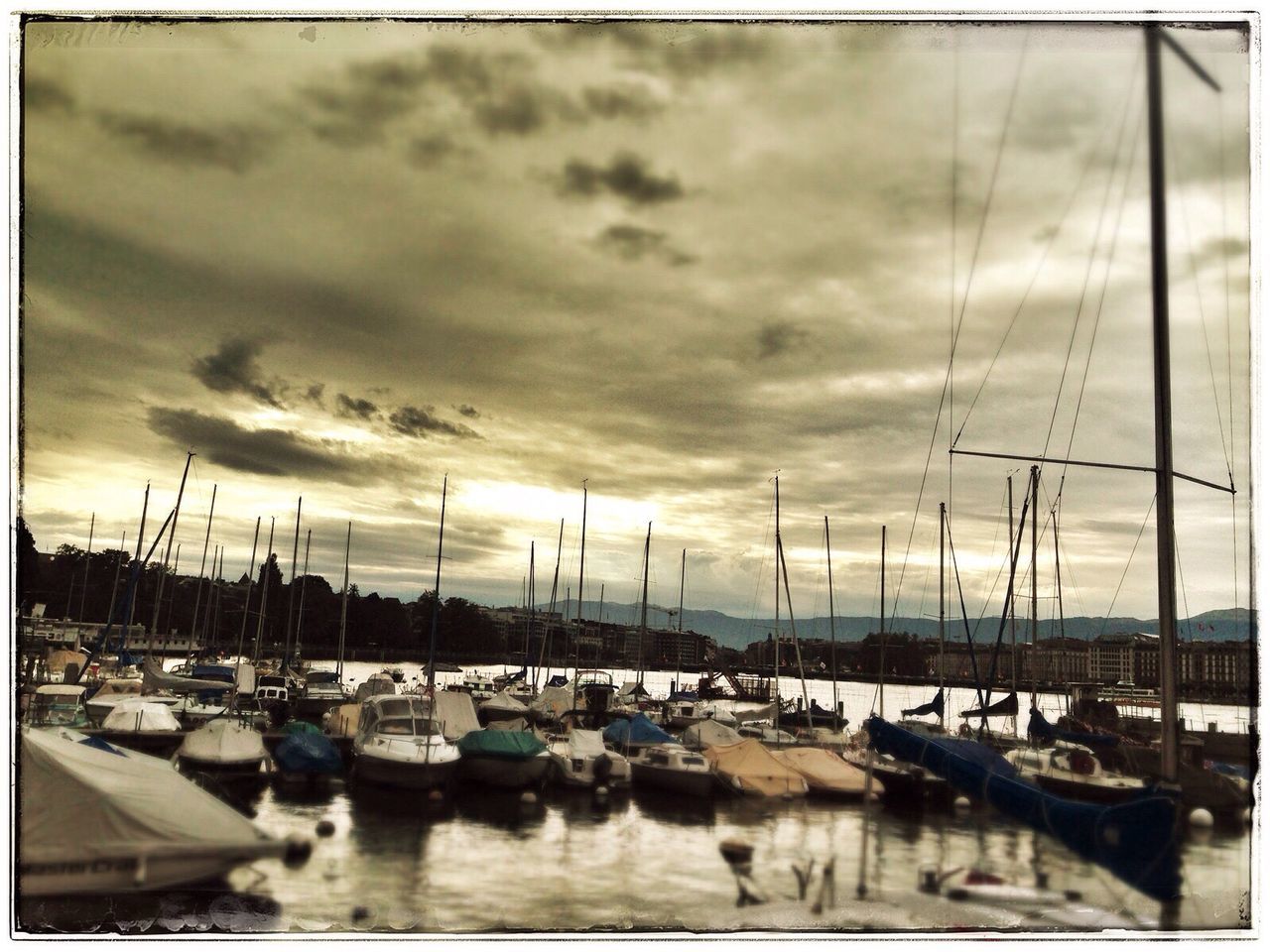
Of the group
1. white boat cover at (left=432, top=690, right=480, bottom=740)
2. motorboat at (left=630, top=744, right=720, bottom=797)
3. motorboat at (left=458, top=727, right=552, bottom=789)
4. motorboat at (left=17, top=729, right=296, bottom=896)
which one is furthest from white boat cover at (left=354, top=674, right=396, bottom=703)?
motorboat at (left=17, top=729, right=296, bottom=896)

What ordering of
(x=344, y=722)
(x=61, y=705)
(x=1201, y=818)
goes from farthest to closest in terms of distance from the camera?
(x=61, y=705)
(x=344, y=722)
(x=1201, y=818)

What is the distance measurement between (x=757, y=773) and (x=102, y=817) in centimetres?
1190

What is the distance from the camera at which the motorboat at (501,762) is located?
50.1 ft

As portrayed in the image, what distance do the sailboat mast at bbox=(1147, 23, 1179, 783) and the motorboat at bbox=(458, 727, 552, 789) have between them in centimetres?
1111

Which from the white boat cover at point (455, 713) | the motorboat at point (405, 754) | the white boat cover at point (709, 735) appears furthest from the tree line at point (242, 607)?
the white boat cover at point (709, 735)

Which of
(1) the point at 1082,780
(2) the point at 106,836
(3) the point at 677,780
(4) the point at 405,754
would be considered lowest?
(3) the point at 677,780

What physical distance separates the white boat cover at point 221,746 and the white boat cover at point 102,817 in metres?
9.66

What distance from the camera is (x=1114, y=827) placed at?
657 centimetres

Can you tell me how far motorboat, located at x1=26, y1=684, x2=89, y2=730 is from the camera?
18998 mm

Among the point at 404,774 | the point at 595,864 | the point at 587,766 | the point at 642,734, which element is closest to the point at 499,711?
the point at 642,734

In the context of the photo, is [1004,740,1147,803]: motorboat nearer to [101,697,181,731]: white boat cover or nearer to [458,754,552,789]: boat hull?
[458,754,552,789]: boat hull

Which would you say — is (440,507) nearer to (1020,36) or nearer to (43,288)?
(43,288)

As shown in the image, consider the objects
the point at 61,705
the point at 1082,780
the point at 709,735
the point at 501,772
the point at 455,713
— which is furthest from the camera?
the point at 709,735

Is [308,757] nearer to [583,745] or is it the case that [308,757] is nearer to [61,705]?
[583,745]
